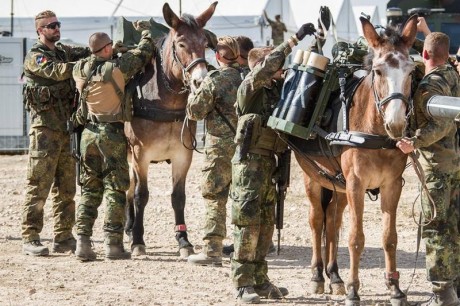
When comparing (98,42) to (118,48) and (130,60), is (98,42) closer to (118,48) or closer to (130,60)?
(130,60)

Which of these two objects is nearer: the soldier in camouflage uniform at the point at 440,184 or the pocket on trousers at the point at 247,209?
the soldier in camouflage uniform at the point at 440,184

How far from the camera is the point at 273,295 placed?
9.04m

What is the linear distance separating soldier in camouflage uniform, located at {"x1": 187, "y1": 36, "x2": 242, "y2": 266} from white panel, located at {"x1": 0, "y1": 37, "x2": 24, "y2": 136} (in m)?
12.2

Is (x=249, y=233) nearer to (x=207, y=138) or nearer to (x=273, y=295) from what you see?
(x=273, y=295)

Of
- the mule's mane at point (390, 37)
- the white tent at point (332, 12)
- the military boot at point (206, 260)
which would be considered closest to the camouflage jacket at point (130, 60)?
the military boot at point (206, 260)

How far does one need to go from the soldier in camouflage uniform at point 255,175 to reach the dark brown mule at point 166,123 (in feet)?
7.62

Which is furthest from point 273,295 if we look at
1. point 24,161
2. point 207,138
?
point 24,161

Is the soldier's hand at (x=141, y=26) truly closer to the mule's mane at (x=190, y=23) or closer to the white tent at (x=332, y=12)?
the mule's mane at (x=190, y=23)

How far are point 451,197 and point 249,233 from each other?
168 cm

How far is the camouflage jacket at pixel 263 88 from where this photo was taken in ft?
28.2

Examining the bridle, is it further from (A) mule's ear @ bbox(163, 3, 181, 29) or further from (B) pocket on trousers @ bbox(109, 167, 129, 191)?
(B) pocket on trousers @ bbox(109, 167, 129, 191)

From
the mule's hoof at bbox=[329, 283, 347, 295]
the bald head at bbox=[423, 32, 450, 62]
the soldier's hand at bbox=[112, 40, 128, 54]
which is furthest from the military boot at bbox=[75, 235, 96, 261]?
the bald head at bbox=[423, 32, 450, 62]

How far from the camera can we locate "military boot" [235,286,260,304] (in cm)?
877

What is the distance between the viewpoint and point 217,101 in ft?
33.7
